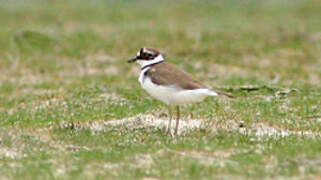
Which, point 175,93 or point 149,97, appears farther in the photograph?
point 149,97

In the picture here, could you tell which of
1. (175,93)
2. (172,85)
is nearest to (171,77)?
(172,85)

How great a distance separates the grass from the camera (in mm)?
9539

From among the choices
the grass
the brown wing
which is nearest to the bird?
the brown wing

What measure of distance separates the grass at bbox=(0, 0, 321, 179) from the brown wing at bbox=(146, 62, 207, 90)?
820mm

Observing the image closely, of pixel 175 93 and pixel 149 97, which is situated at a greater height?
pixel 175 93

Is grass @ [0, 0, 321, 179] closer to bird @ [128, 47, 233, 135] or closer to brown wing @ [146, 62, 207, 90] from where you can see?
bird @ [128, 47, 233, 135]

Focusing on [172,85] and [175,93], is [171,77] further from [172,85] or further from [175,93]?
[175,93]

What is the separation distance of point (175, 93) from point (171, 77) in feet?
0.87

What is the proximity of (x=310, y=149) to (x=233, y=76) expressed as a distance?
9.58 metres

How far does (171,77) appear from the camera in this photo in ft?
37.6

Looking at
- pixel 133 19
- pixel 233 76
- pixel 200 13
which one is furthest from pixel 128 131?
pixel 200 13

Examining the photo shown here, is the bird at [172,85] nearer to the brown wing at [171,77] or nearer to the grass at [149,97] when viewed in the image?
the brown wing at [171,77]

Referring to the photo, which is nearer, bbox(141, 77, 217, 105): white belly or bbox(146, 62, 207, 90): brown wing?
bbox(141, 77, 217, 105): white belly

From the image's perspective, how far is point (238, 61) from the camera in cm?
2202
